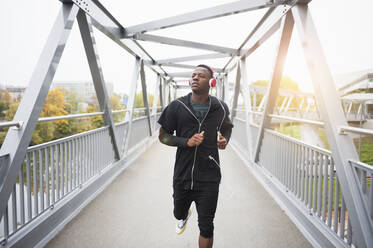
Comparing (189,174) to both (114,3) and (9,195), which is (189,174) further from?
(114,3)

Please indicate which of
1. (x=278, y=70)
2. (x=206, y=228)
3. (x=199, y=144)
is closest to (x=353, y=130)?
(x=199, y=144)

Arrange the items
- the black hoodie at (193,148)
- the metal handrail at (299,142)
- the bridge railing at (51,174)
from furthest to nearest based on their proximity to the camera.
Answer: the metal handrail at (299,142) < the bridge railing at (51,174) < the black hoodie at (193,148)

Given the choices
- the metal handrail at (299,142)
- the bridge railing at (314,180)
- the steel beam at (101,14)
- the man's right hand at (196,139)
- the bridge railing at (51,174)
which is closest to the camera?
the man's right hand at (196,139)

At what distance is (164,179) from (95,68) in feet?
7.39

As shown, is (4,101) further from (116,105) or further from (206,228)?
(116,105)

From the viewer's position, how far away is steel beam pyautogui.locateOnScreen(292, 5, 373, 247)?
1581 mm

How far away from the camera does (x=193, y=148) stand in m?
1.66

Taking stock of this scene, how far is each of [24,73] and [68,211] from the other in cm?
167

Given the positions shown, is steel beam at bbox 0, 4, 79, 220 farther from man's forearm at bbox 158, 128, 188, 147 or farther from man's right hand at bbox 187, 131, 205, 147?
man's right hand at bbox 187, 131, 205, 147

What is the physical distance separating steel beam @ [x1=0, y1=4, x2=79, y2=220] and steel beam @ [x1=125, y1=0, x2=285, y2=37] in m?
1.52

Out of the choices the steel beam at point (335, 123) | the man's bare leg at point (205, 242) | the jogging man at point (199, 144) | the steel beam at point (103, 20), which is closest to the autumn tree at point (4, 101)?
the steel beam at point (103, 20)

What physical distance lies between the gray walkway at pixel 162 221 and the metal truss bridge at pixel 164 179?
0.02 meters

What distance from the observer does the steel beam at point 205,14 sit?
9.66 feet

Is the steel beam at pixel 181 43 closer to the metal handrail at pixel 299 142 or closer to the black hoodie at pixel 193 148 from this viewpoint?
the metal handrail at pixel 299 142
